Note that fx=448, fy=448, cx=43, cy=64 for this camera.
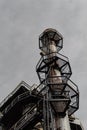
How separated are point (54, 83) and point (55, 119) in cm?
233

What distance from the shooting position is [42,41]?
3188cm

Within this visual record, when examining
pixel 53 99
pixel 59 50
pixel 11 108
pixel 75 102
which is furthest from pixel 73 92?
pixel 11 108

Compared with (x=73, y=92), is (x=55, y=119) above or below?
below

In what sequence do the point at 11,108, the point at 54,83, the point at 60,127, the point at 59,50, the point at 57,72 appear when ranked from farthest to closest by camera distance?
the point at 11,108
the point at 59,50
the point at 57,72
the point at 54,83
the point at 60,127

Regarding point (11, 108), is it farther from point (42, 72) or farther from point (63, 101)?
point (63, 101)

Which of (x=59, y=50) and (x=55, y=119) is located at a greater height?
(x=59, y=50)

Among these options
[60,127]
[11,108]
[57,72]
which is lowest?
[60,127]

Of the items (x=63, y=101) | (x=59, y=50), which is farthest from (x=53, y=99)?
(x=59, y=50)

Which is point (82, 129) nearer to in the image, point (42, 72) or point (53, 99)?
point (42, 72)

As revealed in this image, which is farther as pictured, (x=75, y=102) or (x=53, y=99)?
(x=75, y=102)

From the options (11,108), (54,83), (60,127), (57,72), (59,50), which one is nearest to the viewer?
(60,127)

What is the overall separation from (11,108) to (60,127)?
1719 cm

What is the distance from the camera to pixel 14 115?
42.4 m

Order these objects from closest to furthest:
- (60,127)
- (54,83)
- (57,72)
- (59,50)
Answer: (60,127) → (54,83) → (57,72) → (59,50)
